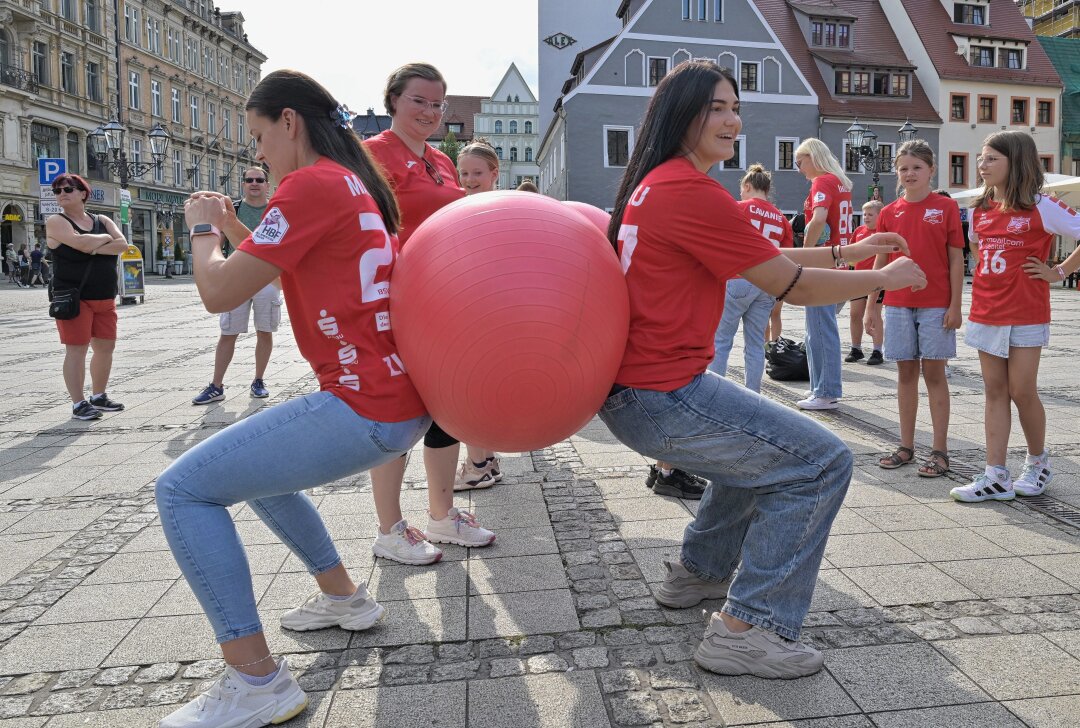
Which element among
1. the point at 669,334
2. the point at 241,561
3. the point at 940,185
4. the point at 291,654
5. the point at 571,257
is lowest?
the point at 291,654

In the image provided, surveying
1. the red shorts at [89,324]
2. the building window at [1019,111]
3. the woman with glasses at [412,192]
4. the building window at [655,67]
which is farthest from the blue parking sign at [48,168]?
the building window at [1019,111]

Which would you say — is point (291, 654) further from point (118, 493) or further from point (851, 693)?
point (118, 493)

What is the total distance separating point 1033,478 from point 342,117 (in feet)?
14.1

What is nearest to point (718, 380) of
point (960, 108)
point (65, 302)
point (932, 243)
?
point (932, 243)

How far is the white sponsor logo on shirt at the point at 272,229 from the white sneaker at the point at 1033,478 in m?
4.34

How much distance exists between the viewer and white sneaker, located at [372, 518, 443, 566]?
409 centimetres

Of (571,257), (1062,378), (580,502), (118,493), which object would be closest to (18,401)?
(118,493)

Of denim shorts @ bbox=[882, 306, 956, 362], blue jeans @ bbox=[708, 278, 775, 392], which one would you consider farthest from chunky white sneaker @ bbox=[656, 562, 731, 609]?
blue jeans @ bbox=[708, 278, 775, 392]

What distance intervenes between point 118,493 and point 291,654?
2790 millimetres

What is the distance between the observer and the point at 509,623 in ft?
11.3

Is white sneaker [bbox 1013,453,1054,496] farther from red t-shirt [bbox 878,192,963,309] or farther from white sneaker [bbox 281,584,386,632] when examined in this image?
white sneaker [bbox 281,584,386,632]

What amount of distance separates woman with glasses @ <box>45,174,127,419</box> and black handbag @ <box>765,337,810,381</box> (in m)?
6.49

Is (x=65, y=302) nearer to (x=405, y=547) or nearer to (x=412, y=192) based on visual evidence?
(x=412, y=192)

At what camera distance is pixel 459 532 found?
4.34 m
